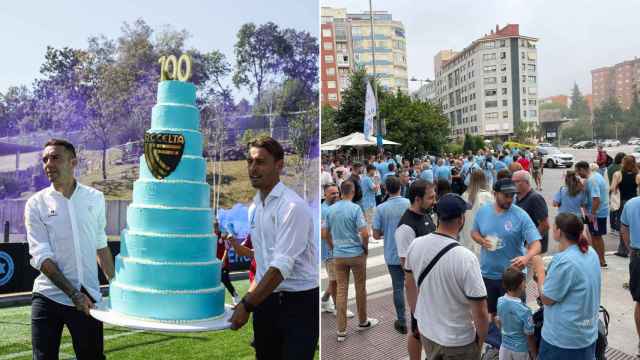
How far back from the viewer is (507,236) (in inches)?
173

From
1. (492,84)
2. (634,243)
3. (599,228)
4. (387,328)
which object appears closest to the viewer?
(634,243)

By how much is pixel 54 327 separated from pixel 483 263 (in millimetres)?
3189

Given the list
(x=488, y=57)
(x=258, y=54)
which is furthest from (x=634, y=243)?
(x=488, y=57)

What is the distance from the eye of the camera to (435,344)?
3.13m

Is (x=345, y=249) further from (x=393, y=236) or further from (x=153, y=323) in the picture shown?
(x=153, y=323)

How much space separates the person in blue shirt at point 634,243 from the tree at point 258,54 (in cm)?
356

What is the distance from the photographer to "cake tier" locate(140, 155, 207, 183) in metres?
3.07

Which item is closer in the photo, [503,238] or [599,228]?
[503,238]

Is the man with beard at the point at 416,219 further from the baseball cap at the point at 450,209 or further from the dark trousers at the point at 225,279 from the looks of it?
the dark trousers at the point at 225,279

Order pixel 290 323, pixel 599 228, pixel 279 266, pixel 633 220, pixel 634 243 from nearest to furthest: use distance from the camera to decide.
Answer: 1. pixel 279 266
2. pixel 290 323
3. pixel 634 243
4. pixel 633 220
5. pixel 599 228

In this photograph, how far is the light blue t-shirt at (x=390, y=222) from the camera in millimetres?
5453

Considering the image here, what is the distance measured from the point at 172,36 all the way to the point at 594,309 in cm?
340

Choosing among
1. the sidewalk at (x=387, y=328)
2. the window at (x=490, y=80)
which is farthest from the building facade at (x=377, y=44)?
the sidewalk at (x=387, y=328)

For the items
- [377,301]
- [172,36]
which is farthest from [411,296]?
[377,301]
